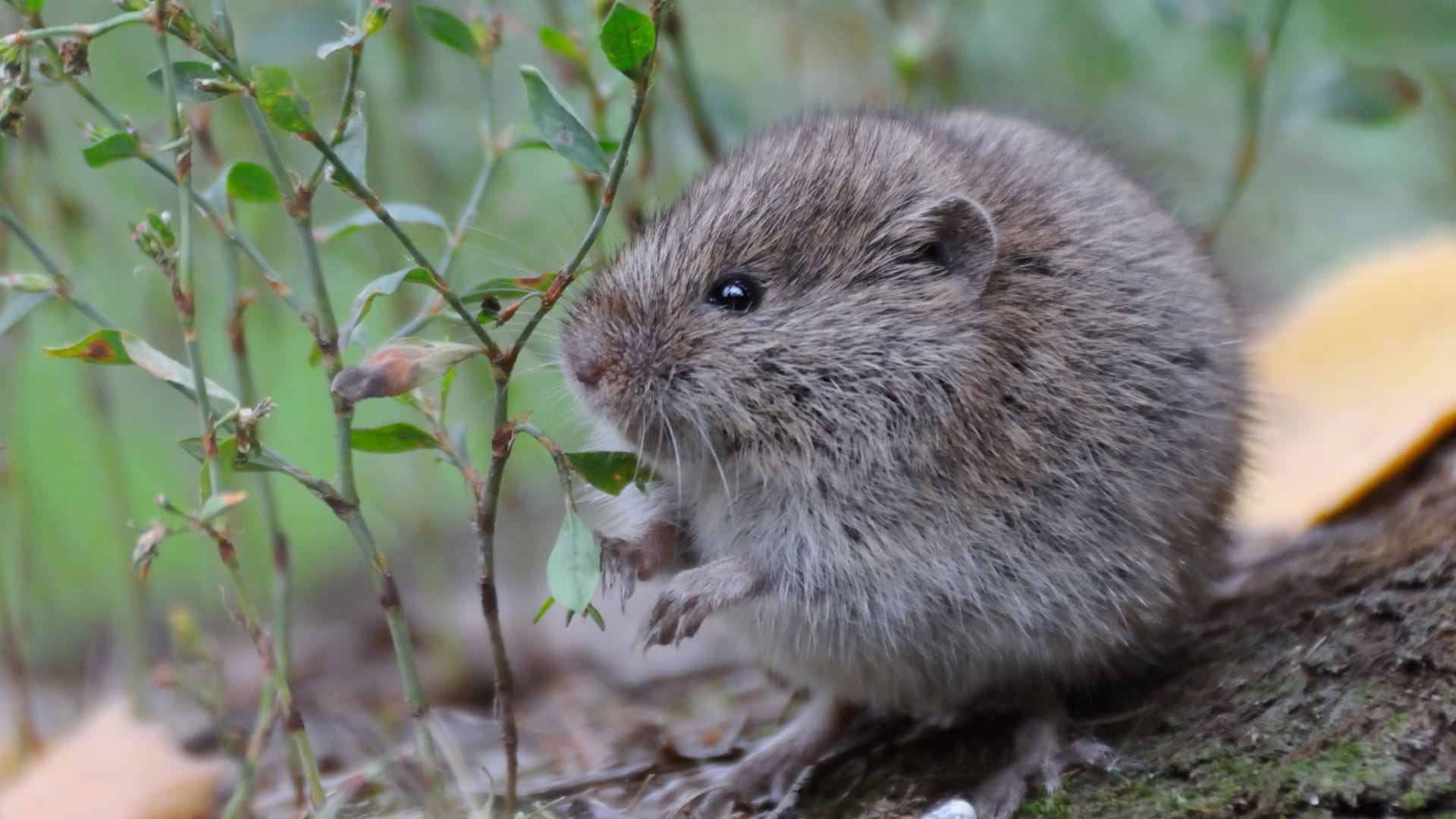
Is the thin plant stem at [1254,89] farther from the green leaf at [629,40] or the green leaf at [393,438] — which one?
the green leaf at [393,438]

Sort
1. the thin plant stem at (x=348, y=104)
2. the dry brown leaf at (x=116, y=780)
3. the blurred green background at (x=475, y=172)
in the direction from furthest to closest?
the blurred green background at (x=475, y=172)
the dry brown leaf at (x=116, y=780)
the thin plant stem at (x=348, y=104)

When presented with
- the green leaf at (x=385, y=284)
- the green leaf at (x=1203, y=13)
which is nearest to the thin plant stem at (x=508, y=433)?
the green leaf at (x=385, y=284)

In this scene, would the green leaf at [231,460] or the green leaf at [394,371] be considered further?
the green leaf at [231,460]

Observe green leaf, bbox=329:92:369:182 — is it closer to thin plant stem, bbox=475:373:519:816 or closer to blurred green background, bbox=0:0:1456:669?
thin plant stem, bbox=475:373:519:816

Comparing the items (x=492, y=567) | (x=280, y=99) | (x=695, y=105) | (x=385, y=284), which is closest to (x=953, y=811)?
A: (x=492, y=567)

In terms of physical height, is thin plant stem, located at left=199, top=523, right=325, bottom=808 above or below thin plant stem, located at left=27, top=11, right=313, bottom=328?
below

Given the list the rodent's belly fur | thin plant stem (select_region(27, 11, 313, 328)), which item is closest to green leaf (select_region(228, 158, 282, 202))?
thin plant stem (select_region(27, 11, 313, 328))
